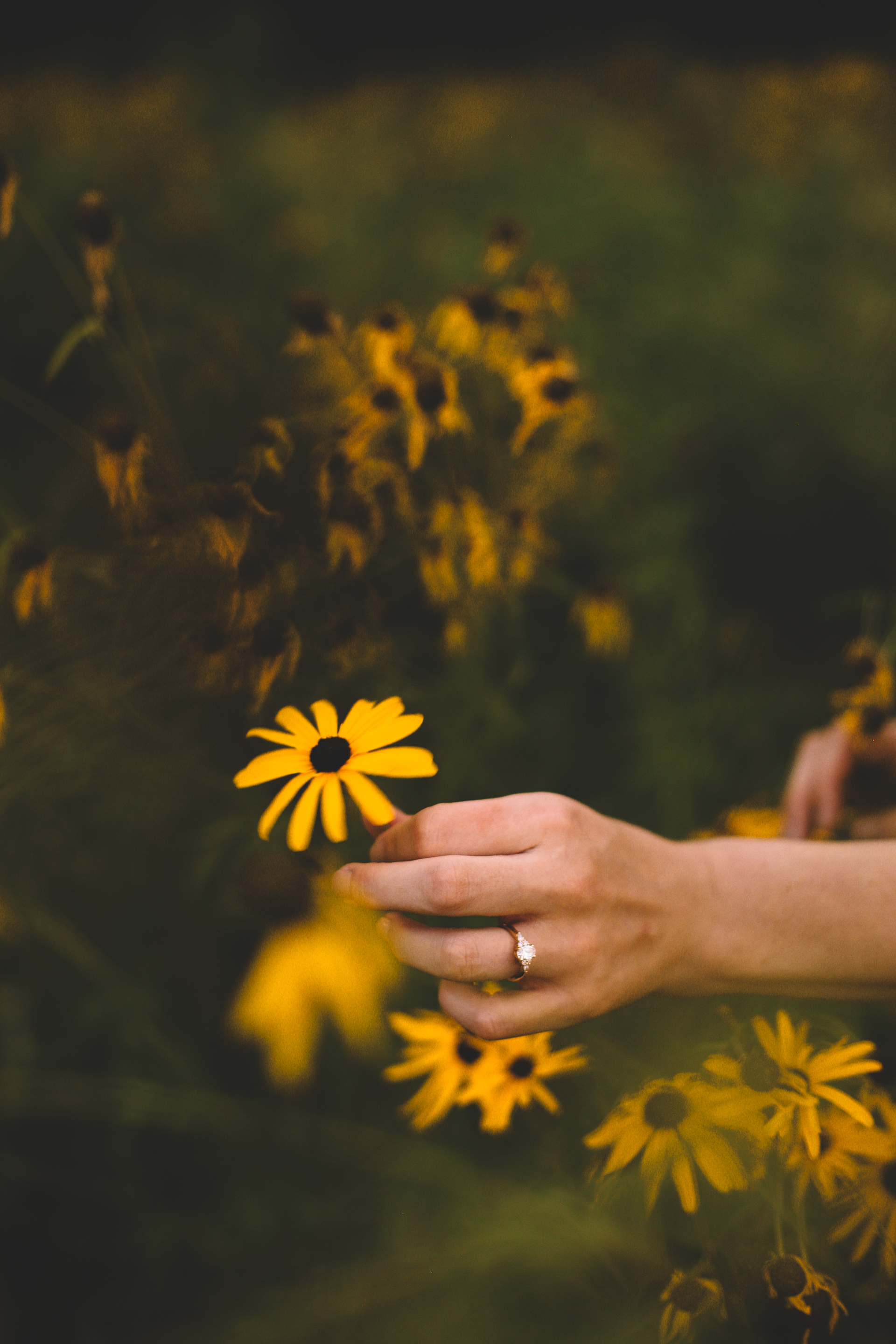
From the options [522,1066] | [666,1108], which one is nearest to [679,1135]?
[666,1108]

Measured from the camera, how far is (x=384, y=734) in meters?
0.43

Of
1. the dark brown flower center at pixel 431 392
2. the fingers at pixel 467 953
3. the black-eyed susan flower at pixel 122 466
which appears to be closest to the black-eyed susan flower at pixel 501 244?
the dark brown flower center at pixel 431 392

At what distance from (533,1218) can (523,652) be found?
2.39 ft

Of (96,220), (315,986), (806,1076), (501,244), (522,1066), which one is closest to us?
(806,1076)

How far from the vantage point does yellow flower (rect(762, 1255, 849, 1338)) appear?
445mm

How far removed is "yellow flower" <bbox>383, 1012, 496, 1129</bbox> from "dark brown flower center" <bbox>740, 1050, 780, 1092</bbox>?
0.21 m

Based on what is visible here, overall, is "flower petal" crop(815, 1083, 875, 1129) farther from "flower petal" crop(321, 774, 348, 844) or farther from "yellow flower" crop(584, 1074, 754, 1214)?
"flower petal" crop(321, 774, 348, 844)

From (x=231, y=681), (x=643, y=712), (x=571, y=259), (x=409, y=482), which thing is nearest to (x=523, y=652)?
(x=643, y=712)

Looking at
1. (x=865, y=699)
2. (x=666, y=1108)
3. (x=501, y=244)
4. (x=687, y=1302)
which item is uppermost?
(x=501, y=244)

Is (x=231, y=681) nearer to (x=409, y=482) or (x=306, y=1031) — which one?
(x=409, y=482)

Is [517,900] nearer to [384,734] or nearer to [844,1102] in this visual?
[384,734]

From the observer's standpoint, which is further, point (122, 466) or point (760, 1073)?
point (122, 466)

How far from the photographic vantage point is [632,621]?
1379 millimetres

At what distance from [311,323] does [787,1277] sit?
965 mm
